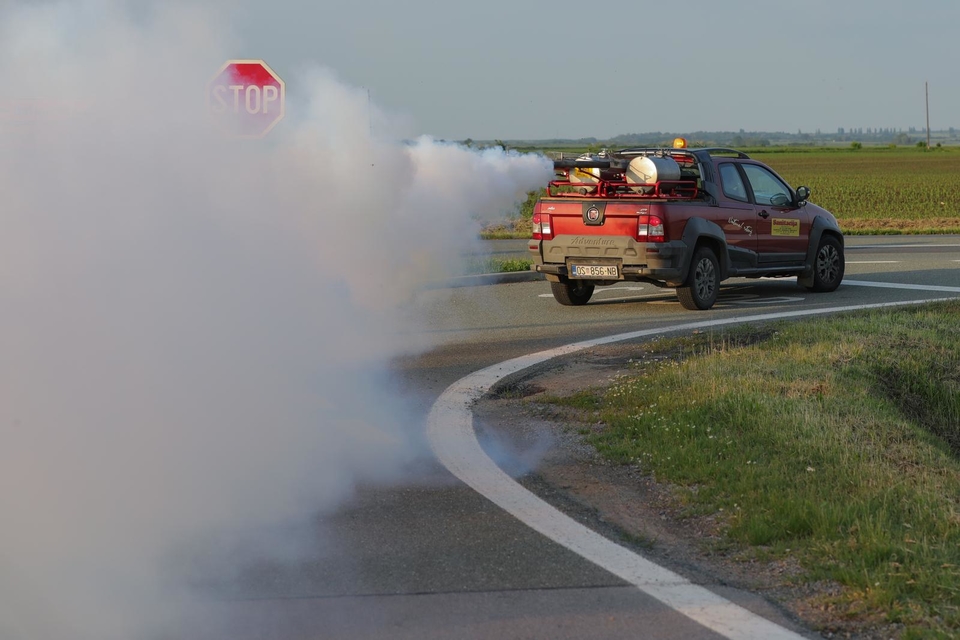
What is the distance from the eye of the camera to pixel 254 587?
5.12 m

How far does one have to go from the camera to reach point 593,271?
14.2m

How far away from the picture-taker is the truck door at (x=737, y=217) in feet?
48.6

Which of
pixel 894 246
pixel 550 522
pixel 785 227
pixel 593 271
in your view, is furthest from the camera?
pixel 894 246

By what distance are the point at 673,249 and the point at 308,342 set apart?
543 centimetres

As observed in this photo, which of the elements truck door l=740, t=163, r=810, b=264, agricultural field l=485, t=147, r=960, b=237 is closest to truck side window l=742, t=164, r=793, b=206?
truck door l=740, t=163, r=810, b=264

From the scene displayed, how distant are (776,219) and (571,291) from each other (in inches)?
117

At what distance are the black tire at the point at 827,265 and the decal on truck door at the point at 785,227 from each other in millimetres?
538

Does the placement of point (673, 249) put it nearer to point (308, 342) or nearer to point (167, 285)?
point (308, 342)

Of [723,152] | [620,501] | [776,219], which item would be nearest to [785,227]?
[776,219]

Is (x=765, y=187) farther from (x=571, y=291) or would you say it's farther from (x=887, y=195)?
(x=887, y=195)

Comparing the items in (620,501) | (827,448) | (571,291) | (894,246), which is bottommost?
(620,501)

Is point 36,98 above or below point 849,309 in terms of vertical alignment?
above

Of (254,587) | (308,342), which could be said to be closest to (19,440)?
(254,587)

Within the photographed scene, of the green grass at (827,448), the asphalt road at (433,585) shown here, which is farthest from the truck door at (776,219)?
the asphalt road at (433,585)
